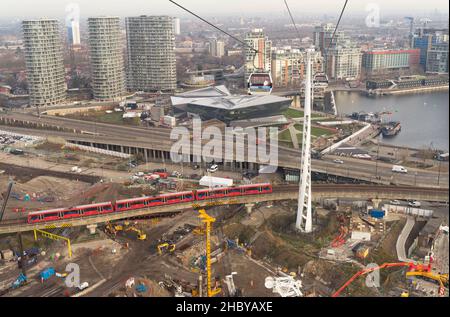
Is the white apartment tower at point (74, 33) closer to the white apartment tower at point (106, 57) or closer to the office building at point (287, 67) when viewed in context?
the white apartment tower at point (106, 57)

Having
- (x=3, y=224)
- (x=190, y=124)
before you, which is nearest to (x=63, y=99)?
(x=190, y=124)

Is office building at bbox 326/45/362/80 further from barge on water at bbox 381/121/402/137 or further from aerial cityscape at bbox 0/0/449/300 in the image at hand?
barge on water at bbox 381/121/402/137

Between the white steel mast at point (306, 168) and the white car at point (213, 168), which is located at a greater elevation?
the white steel mast at point (306, 168)

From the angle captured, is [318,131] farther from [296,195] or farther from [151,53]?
[151,53]

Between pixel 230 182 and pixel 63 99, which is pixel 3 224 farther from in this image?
pixel 63 99

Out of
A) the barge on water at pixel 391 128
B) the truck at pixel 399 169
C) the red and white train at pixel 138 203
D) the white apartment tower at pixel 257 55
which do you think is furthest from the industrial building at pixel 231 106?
the white apartment tower at pixel 257 55

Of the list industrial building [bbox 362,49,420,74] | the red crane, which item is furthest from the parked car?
industrial building [bbox 362,49,420,74]

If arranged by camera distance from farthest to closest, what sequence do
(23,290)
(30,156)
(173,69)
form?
1. (173,69)
2. (30,156)
3. (23,290)
